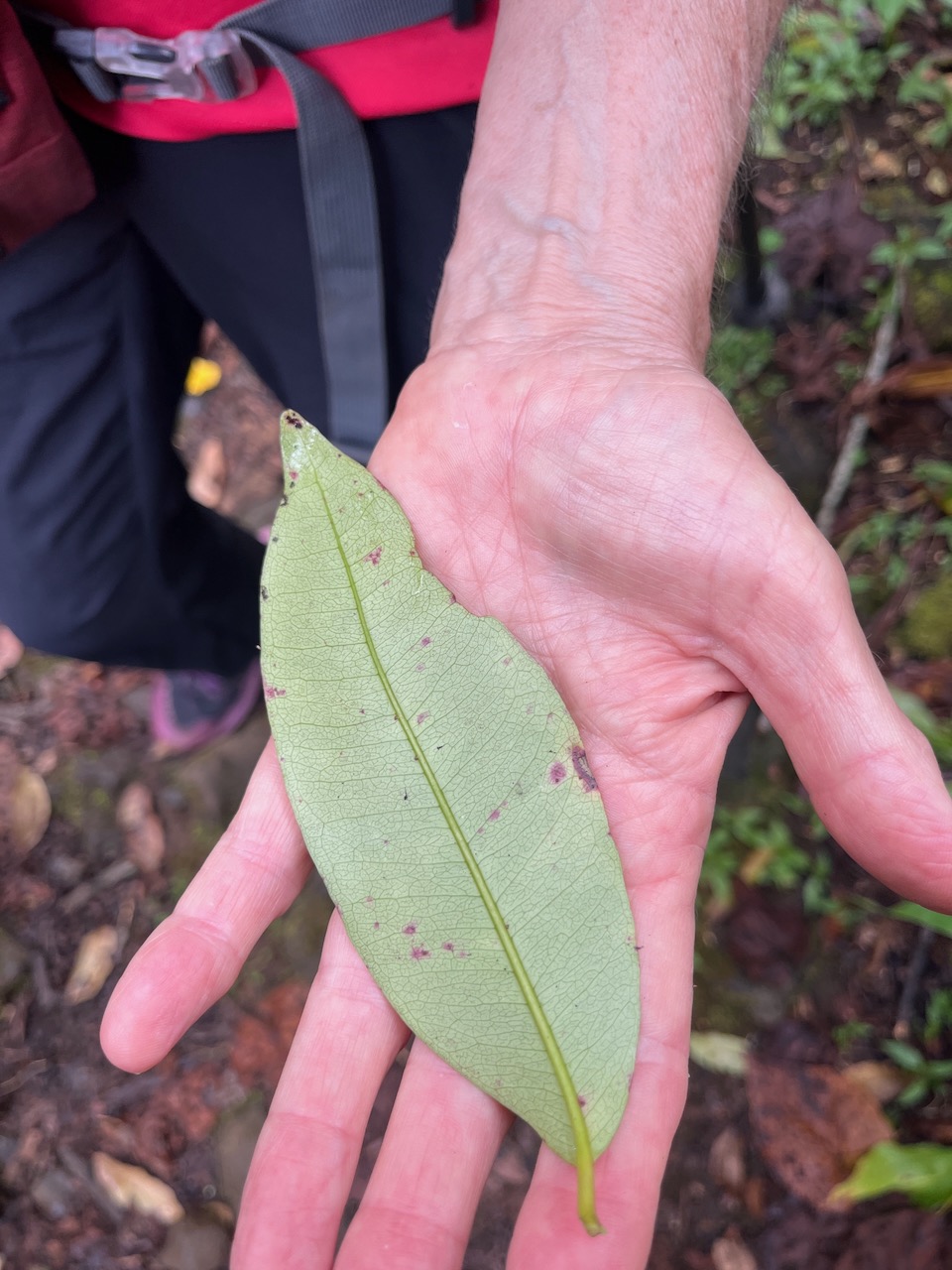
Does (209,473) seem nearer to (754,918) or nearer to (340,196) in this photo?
(340,196)

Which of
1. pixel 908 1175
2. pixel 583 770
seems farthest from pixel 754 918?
pixel 583 770

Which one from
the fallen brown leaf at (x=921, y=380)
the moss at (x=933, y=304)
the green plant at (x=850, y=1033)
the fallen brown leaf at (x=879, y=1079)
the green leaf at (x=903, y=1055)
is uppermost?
the moss at (x=933, y=304)

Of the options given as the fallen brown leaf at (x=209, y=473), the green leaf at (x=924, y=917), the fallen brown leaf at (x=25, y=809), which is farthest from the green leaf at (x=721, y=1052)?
the fallen brown leaf at (x=209, y=473)

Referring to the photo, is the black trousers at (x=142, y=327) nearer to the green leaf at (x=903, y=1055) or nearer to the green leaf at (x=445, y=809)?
the green leaf at (x=445, y=809)

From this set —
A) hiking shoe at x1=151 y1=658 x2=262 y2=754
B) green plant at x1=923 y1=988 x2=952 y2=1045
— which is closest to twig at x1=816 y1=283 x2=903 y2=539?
green plant at x1=923 y1=988 x2=952 y2=1045

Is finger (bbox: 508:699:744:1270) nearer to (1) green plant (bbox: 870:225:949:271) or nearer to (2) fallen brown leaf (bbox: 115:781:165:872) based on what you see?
(2) fallen brown leaf (bbox: 115:781:165:872)
